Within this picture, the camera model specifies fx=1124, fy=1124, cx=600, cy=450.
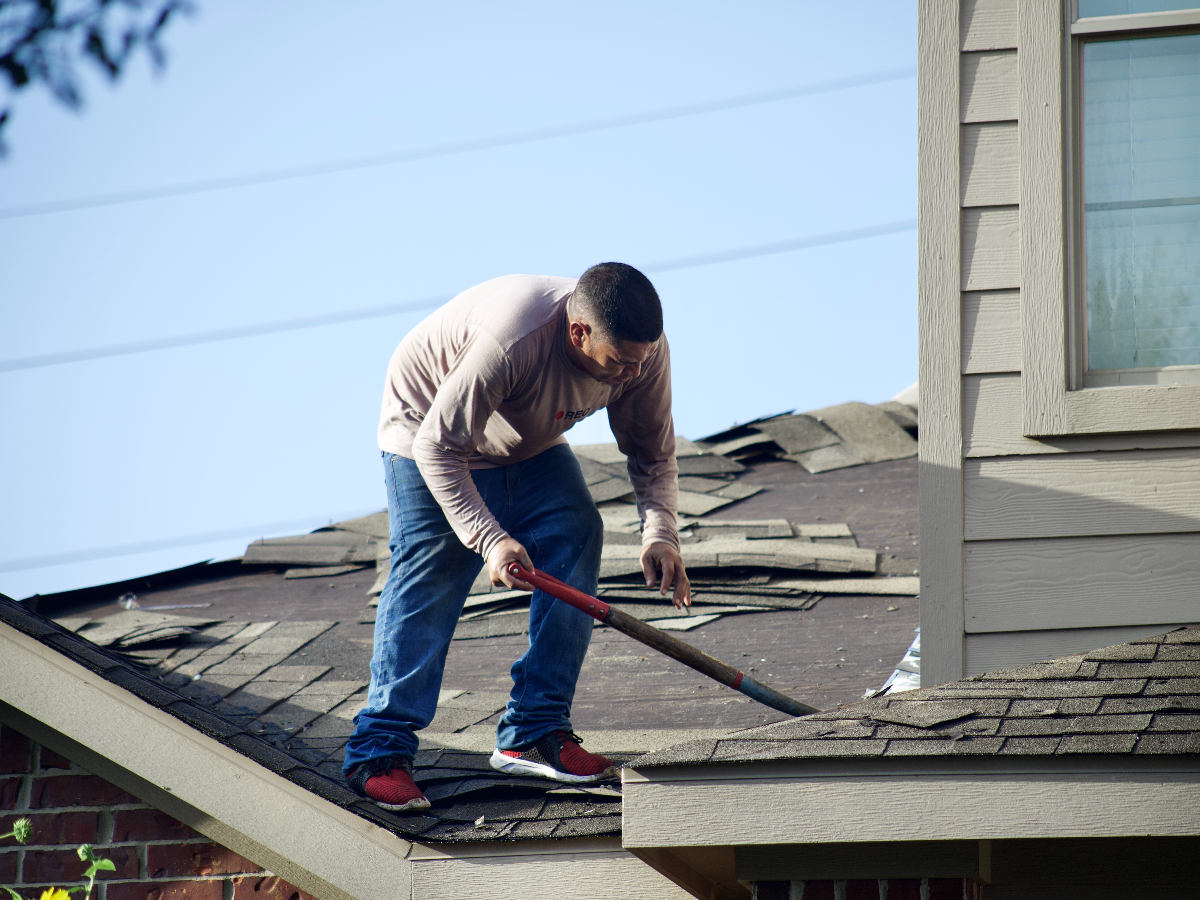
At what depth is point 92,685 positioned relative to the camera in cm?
318

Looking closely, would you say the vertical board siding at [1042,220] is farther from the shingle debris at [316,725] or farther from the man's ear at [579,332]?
the shingle debris at [316,725]

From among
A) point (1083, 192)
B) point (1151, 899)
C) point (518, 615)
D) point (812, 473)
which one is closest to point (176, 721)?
point (518, 615)

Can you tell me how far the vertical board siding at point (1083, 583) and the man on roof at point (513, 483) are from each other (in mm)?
938

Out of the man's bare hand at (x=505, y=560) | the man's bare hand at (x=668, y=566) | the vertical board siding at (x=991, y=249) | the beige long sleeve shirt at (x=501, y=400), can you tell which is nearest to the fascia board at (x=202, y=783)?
the man's bare hand at (x=505, y=560)

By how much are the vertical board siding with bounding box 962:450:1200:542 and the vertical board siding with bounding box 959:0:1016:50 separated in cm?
114

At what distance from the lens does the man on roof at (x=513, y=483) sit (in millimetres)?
3105

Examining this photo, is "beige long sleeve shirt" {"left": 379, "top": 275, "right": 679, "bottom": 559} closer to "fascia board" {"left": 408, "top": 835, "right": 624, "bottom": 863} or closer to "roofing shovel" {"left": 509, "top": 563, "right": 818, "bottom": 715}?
"roofing shovel" {"left": 509, "top": 563, "right": 818, "bottom": 715}

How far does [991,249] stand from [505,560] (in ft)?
5.20

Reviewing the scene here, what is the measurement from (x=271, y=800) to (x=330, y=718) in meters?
0.88

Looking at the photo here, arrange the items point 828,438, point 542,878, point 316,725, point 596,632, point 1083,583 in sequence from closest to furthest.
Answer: point 542,878
point 1083,583
point 316,725
point 596,632
point 828,438

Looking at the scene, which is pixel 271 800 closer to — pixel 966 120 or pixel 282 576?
pixel 966 120

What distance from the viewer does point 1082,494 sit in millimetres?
3037

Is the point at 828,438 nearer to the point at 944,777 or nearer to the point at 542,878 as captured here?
the point at 542,878

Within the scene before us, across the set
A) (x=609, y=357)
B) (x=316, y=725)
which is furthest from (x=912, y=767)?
(x=316, y=725)
